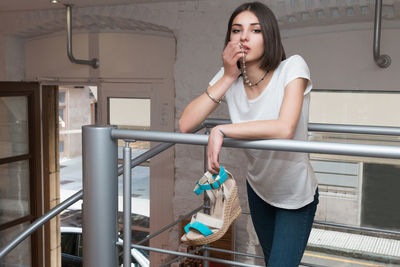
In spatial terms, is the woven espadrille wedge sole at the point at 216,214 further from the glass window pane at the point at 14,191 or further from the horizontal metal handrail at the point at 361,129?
the glass window pane at the point at 14,191

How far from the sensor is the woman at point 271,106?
122 cm

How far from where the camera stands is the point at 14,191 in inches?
179

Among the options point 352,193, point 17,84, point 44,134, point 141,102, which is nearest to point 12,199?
point 44,134

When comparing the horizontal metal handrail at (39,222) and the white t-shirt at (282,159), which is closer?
the white t-shirt at (282,159)

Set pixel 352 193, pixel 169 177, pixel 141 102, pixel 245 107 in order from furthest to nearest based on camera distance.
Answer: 1. pixel 141 102
2. pixel 169 177
3. pixel 352 193
4. pixel 245 107

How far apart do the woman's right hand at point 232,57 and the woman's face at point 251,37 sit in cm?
2

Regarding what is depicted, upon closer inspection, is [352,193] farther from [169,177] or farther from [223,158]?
[169,177]

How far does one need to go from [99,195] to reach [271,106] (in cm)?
54

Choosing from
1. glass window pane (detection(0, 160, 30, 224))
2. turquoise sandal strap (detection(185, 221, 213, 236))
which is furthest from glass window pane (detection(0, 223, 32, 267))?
turquoise sandal strap (detection(185, 221, 213, 236))

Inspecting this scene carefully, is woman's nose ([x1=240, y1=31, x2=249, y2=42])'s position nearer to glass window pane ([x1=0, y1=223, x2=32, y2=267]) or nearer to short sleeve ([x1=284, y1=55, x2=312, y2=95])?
short sleeve ([x1=284, y1=55, x2=312, y2=95])

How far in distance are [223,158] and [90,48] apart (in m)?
1.73

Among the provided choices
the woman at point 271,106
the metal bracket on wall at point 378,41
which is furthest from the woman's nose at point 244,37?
the metal bracket on wall at point 378,41

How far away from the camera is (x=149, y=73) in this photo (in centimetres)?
397

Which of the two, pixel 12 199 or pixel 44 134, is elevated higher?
pixel 44 134
